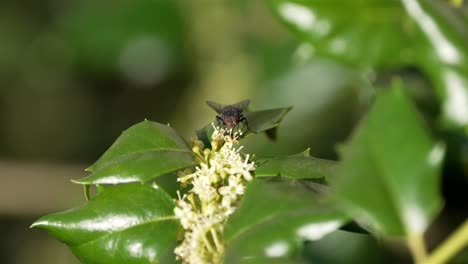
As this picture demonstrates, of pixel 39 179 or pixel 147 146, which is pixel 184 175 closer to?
pixel 147 146

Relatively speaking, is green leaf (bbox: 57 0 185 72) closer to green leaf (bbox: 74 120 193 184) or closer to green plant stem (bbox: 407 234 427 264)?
green leaf (bbox: 74 120 193 184)

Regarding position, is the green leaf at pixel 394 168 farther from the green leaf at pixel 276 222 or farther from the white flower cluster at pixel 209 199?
the white flower cluster at pixel 209 199

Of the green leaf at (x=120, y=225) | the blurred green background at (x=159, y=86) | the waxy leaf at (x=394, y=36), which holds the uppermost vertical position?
the blurred green background at (x=159, y=86)

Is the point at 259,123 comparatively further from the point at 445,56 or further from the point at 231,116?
the point at 445,56

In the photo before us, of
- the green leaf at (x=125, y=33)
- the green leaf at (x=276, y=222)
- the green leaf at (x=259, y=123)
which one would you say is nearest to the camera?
the green leaf at (x=276, y=222)

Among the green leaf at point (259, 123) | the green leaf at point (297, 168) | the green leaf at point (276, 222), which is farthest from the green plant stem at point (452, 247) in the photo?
the green leaf at point (259, 123)

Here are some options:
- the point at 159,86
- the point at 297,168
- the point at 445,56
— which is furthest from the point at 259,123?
the point at 159,86

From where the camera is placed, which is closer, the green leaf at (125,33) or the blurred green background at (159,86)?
the blurred green background at (159,86)

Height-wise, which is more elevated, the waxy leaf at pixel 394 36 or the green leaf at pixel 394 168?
the waxy leaf at pixel 394 36
